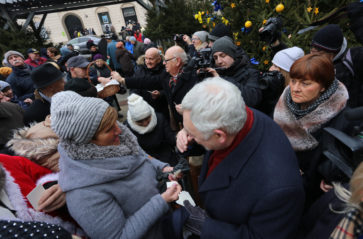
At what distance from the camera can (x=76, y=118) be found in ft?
3.72

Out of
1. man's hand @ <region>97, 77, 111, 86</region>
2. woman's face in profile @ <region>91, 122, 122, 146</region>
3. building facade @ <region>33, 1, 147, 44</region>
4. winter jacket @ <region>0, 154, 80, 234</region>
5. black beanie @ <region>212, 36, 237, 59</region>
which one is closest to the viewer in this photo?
winter jacket @ <region>0, 154, 80, 234</region>

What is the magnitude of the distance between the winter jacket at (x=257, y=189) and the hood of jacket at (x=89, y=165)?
0.59 meters

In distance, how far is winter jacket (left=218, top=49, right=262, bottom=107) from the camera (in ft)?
6.96

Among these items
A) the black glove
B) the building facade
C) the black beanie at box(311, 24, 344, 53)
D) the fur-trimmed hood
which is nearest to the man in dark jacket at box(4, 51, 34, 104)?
the fur-trimmed hood

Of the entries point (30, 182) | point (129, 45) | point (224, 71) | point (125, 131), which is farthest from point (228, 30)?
point (129, 45)

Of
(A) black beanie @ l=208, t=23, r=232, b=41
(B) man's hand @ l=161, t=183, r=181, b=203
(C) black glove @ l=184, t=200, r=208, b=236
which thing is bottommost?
(C) black glove @ l=184, t=200, r=208, b=236

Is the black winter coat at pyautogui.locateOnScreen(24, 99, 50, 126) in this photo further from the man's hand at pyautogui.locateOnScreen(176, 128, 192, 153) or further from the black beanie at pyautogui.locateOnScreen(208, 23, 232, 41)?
the black beanie at pyautogui.locateOnScreen(208, 23, 232, 41)

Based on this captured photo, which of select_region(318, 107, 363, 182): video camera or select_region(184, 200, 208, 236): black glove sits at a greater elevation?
select_region(318, 107, 363, 182): video camera

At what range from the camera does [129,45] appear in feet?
28.9

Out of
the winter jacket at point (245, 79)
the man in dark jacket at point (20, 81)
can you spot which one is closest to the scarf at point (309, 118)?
the winter jacket at point (245, 79)

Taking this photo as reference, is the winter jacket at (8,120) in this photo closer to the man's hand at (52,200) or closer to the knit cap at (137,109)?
the knit cap at (137,109)

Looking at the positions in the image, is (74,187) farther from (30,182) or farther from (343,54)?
(343,54)

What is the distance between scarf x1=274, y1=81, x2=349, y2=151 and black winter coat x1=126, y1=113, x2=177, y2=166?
1.27 metres

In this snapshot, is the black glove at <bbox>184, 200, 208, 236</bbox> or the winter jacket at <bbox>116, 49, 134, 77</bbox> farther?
the winter jacket at <bbox>116, 49, 134, 77</bbox>
